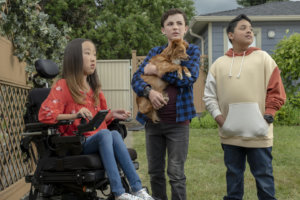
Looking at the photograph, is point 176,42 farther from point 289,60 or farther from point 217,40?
point 217,40

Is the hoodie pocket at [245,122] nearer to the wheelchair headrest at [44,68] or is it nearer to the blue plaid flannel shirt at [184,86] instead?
the blue plaid flannel shirt at [184,86]

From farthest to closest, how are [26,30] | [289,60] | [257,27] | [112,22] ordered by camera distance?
[112,22]
[257,27]
[289,60]
[26,30]

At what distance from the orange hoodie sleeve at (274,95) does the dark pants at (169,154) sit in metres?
0.67

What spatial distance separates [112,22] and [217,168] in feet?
45.8

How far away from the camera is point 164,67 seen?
2.87 metres

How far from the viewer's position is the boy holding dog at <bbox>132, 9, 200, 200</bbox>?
287 centimetres

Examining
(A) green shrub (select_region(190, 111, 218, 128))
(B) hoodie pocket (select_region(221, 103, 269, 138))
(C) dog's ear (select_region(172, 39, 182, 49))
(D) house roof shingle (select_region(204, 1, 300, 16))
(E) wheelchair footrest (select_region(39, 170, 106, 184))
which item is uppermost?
(D) house roof shingle (select_region(204, 1, 300, 16))

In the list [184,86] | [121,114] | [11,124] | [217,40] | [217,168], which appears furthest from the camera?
[217,40]

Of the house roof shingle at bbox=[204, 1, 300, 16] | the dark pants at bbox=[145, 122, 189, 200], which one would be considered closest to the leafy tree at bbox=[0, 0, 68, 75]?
the dark pants at bbox=[145, 122, 189, 200]

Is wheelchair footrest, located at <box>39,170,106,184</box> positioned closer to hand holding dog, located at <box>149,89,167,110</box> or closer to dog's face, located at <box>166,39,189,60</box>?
hand holding dog, located at <box>149,89,167,110</box>

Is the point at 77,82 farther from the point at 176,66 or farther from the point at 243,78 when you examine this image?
the point at 243,78

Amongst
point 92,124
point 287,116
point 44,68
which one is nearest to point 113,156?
point 92,124

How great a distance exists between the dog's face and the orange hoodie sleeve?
0.69 metres

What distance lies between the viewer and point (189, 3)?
2325cm
